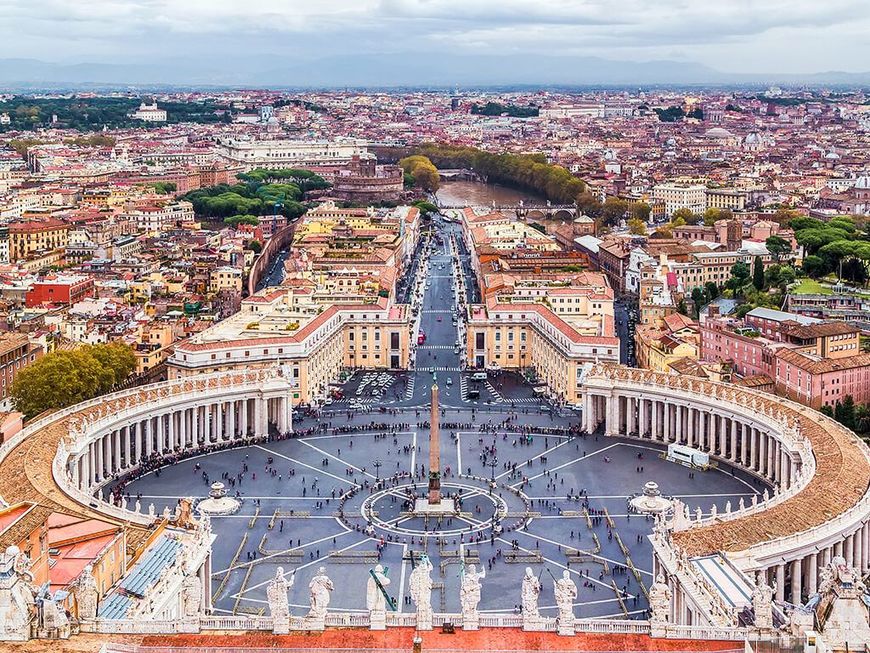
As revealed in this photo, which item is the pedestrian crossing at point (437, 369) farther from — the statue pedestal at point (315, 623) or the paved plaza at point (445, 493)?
the statue pedestal at point (315, 623)

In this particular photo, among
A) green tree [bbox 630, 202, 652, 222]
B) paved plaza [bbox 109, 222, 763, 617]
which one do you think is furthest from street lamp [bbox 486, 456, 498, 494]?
green tree [bbox 630, 202, 652, 222]

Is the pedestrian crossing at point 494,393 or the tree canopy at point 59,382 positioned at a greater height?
the tree canopy at point 59,382

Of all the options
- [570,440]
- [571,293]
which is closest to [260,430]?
[570,440]

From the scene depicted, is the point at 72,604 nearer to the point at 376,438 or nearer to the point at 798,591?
the point at 798,591

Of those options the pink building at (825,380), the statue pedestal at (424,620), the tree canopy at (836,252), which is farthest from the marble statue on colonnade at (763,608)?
the tree canopy at (836,252)

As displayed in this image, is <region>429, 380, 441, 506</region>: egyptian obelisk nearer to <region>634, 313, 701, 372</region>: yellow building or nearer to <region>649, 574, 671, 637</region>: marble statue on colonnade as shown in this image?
<region>649, 574, 671, 637</region>: marble statue on colonnade

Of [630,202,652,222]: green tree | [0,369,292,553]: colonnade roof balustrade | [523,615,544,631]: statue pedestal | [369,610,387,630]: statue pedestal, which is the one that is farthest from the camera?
[630,202,652,222]: green tree
